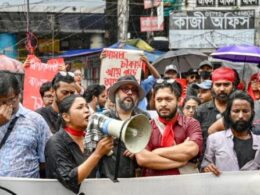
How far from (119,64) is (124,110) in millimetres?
3032

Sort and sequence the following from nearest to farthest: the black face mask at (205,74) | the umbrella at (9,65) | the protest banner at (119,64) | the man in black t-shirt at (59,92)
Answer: the man in black t-shirt at (59,92), the umbrella at (9,65), the protest banner at (119,64), the black face mask at (205,74)

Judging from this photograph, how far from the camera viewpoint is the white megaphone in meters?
3.50

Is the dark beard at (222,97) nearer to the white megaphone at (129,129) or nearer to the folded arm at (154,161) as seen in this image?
the folded arm at (154,161)

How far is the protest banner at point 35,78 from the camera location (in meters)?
8.37

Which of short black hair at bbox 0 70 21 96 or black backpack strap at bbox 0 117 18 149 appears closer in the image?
short black hair at bbox 0 70 21 96

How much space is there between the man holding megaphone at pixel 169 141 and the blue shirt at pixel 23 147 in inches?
25.9

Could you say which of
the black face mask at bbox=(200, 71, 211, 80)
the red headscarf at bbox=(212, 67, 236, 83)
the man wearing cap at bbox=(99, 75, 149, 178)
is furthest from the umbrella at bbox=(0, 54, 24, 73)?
the black face mask at bbox=(200, 71, 211, 80)

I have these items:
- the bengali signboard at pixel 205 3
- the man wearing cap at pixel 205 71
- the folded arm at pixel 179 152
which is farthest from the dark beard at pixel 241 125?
the bengali signboard at pixel 205 3

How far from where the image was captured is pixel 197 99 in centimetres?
759

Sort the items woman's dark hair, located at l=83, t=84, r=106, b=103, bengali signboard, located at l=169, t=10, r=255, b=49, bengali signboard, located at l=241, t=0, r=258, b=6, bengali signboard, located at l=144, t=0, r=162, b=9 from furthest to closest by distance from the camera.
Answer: bengali signboard, located at l=241, t=0, r=258, b=6 < bengali signboard, located at l=144, t=0, r=162, b=9 < bengali signboard, located at l=169, t=10, r=255, b=49 < woman's dark hair, located at l=83, t=84, r=106, b=103

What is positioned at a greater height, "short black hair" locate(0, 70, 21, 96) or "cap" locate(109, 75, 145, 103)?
"short black hair" locate(0, 70, 21, 96)

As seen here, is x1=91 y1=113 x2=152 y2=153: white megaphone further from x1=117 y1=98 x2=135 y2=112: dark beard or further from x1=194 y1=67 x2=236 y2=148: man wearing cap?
x1=194 y1=67 x2=236 y2=148: man wearing cap

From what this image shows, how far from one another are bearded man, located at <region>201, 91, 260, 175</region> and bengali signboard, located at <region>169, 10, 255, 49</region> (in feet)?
62.4

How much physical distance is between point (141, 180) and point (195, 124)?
60cm
